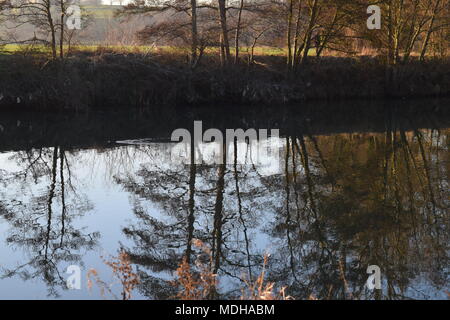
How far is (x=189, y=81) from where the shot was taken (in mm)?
25609

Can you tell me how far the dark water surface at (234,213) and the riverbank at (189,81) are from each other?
5734 millimetres

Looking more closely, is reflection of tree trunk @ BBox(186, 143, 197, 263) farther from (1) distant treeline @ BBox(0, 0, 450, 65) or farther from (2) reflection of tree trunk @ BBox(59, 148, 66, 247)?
(1) distant treeline @ BBox(0, 0, 450, 65)

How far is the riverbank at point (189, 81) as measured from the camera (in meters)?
23.2

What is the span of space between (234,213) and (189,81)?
54.5ft

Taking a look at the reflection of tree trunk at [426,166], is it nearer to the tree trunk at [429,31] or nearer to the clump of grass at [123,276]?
the clump of grass at [123,276]

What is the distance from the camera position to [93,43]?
26766 millimetres

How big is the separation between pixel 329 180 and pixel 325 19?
1647 cm

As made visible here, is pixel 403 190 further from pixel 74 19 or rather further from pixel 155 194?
pixel 74 19

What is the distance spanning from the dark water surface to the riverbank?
18.8 feet

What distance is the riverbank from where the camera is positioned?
76.3 feet

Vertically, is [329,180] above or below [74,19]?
below

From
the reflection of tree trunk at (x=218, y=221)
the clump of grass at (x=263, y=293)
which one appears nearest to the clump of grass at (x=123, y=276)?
the clump of grass at (x=263, y=293)

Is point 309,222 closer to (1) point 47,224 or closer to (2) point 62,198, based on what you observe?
(1) point 47,224
